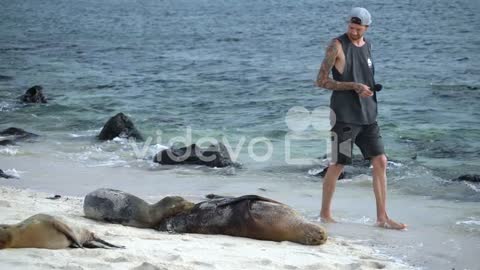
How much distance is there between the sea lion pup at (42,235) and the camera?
604 cm

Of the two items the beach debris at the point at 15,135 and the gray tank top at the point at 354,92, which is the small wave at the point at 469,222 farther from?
the beach debris at the point at 15,135

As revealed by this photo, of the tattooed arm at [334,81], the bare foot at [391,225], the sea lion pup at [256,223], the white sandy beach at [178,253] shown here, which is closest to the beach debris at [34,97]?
the white sandy beach at [178,253]

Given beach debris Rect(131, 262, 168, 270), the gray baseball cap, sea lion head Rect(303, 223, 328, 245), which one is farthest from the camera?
the gray baseball cap

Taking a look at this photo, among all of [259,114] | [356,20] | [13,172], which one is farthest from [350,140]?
[259,114]

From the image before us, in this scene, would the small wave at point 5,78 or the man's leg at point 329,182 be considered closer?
the man's leg at point 329,182

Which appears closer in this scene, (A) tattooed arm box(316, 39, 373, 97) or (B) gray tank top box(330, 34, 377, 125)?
(A) tattooed arm box(316, 39, 373, 97)

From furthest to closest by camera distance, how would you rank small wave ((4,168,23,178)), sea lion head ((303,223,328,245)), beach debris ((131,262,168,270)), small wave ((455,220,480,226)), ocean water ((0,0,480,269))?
small wave ((4,168,23,178))
ocean water ((0,0,480,269))
small wave ((455,220,480,226))
sea lion head ((303,223,328,245))
beach debris ((131,262,168,270))

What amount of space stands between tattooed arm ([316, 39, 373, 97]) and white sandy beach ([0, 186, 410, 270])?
4.28 ft

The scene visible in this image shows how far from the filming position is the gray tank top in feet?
26.5

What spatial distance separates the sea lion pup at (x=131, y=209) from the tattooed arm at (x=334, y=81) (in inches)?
63.6

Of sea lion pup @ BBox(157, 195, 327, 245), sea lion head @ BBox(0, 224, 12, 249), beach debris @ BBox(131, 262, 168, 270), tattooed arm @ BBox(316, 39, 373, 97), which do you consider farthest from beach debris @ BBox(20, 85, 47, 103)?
beach debris @ BBox(131, 262, 168, 270)

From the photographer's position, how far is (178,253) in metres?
6.38

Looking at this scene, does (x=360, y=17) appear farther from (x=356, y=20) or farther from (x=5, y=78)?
(x=5, y=78)

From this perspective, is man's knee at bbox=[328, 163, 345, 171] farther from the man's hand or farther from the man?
the man's hand
